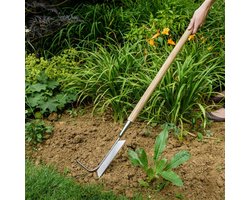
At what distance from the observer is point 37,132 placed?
3.81 m

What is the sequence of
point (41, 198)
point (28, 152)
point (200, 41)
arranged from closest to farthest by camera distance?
point (41, 198)
point (28, 152)
point (200, 41)

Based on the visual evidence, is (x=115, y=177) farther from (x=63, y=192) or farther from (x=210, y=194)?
(x=210, y=194)

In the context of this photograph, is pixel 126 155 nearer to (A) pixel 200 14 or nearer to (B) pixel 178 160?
(B) pixel 178 160

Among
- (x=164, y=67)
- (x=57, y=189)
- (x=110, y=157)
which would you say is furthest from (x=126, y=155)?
(x=164, y=67)

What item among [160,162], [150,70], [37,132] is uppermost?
[150,70]

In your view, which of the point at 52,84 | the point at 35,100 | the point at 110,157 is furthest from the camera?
the point at 52,84

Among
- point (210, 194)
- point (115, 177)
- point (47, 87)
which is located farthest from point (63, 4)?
point (210, 194)

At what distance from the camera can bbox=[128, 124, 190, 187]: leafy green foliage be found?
3.22 m

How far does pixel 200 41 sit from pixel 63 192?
6.72 ft

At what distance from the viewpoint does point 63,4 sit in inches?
203

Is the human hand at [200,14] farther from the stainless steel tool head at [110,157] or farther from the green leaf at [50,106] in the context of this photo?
the green leaf at [50,106]

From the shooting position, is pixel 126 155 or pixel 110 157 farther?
pixel 126 155

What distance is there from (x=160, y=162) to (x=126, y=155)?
389 mm

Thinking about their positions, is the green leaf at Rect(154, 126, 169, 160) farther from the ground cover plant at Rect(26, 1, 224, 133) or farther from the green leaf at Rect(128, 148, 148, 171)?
the ground cover plant at Rect(26, 1, 224, 133)
